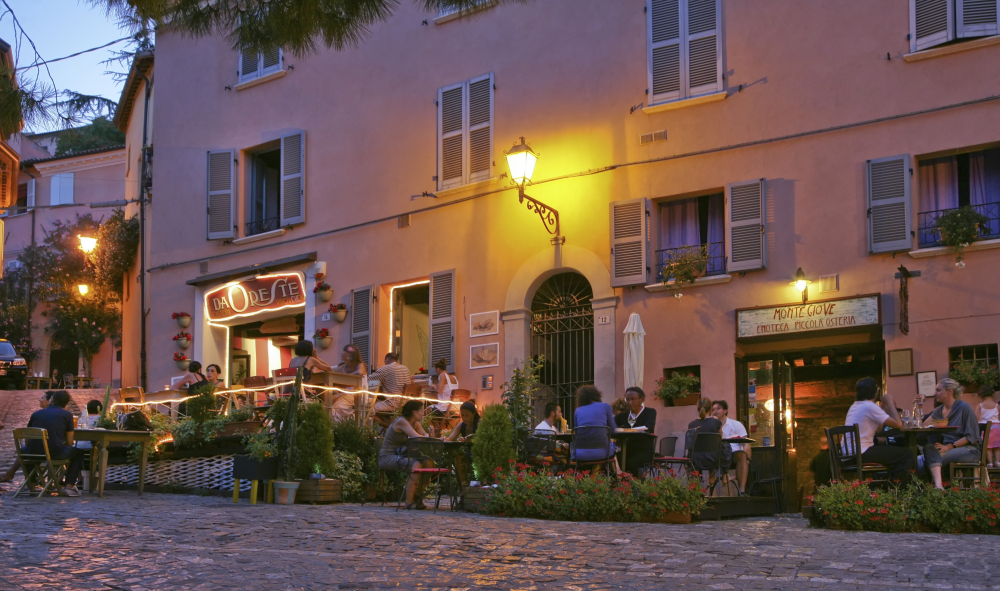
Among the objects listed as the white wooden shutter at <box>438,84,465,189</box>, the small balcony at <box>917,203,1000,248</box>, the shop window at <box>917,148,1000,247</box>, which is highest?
the white wooden shutter at <box>438,84,465,189</box>

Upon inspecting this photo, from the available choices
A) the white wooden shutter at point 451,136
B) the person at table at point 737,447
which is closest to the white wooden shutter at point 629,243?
the person at table at point 737,447

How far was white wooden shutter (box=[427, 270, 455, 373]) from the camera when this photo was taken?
658 inches

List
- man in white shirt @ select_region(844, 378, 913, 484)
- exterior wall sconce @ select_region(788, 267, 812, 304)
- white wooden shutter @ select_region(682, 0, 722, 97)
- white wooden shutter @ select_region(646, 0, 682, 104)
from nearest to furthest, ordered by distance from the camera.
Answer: man in white shirt @ select_region(844, 378, 913, 484) < exterior wall sconce @ select_region(788, 267, 812, 304) < white wooden shutter @ select_region(682, 0, 722, 97) < white wooden shutter @ select_region(646, 0, 682, 104)

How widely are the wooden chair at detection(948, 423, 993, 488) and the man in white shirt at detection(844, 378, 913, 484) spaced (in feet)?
1.50

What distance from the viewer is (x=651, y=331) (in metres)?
14.9

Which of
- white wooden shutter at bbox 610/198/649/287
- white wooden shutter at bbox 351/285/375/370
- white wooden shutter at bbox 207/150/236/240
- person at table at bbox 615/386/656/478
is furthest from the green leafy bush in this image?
white wooden shutter at bbox 207/150/236/240

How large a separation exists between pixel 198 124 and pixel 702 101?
985 cm

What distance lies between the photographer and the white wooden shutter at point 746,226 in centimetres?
1426

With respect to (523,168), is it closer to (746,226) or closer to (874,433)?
(746,226)

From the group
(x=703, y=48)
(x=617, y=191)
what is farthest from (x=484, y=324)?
(x=703, y=48)

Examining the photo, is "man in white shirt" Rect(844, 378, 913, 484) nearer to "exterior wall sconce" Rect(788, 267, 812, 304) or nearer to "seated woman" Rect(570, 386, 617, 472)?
"seated woman" Rect(570, 386, 617, 472)

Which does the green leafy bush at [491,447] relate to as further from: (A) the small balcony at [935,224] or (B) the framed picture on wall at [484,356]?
(A) the small balcony at [935,224]

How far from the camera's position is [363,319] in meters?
17.8

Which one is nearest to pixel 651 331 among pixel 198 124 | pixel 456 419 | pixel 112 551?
pixel 456 419
